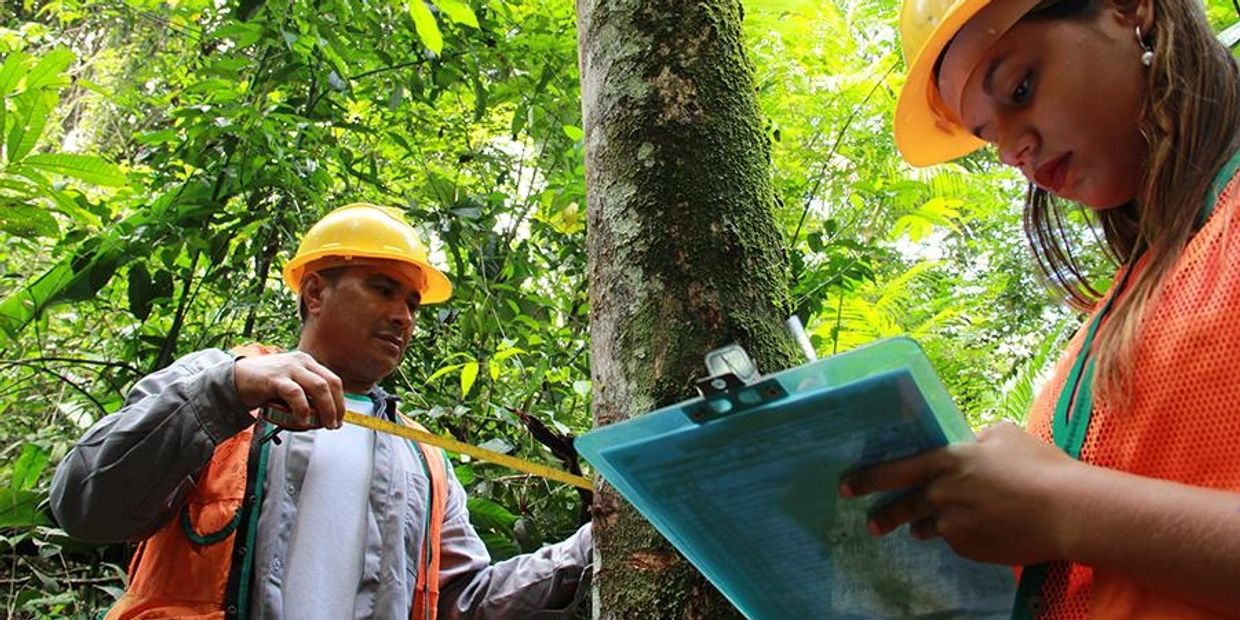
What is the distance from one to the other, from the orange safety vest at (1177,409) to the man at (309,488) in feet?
4.34

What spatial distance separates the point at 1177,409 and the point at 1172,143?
Result: 0.30 meters

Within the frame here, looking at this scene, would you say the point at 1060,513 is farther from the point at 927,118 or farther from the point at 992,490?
the point at 927,118

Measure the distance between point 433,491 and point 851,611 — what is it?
180cm

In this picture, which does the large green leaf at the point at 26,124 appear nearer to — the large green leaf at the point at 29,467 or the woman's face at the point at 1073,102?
the large green leaf at the point at 29,467

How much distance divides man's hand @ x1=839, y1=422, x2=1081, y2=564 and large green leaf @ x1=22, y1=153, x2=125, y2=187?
2.93 m

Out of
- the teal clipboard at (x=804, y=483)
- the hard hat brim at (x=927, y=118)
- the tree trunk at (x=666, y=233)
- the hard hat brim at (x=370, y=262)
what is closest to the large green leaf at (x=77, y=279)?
the hard hat brim at (x=370, y=262)

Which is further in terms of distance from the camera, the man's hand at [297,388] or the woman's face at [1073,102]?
the man's hand at [297,388]

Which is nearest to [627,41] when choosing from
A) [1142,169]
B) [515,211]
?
[1142,169]

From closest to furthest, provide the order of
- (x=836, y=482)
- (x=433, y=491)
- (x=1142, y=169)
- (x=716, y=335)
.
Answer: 1. (x=836, y=482)
2. (x=1142, y=169)
3. (x=716, y=335)
4. (x=433, y=491)

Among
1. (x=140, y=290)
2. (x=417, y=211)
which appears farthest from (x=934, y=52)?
(x=140, y=290)

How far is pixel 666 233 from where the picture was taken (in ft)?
4.98

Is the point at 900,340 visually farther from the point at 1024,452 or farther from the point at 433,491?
the point at 433,491

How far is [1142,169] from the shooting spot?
1.02 m

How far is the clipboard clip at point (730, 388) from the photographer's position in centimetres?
83
